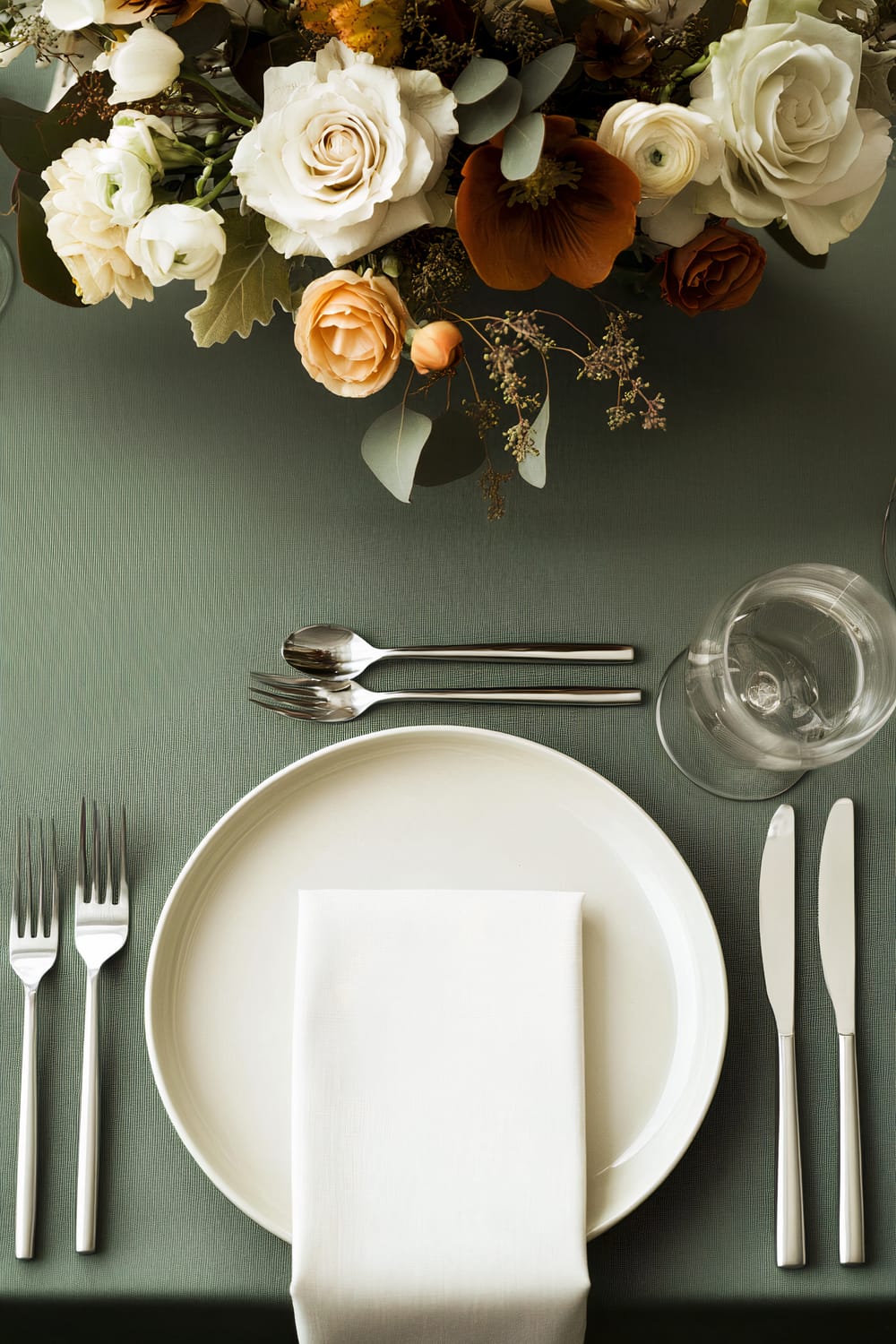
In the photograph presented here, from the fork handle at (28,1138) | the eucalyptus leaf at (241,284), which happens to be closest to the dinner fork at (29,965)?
the fork handle at (28,1138)

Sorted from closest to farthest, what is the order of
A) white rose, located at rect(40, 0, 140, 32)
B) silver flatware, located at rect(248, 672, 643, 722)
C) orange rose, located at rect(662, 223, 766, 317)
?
white rose, located at rect(40, 0, 140, 32) < orange rose, located at rect(662, 223, 766, 317) < silver flatware, located at rect(248, 672, 643, 722)

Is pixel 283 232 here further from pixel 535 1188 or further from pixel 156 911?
pixel 535 1188

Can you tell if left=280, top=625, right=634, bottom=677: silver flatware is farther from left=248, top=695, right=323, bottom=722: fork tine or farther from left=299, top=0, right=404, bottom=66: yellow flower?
left=299, top=0, right=404, bottom=66: yellow flower

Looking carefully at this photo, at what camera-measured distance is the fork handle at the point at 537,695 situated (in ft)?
2.48

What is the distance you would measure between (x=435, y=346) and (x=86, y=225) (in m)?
0.23

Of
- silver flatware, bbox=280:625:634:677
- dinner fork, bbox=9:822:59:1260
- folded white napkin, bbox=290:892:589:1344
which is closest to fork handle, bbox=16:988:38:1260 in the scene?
dinner fork, bbox=9:822:59:1260

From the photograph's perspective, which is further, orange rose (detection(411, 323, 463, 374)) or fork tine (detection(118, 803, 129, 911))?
fork tine (detection(118, 803, 129, 911))

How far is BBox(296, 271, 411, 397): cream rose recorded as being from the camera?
600 millimetres

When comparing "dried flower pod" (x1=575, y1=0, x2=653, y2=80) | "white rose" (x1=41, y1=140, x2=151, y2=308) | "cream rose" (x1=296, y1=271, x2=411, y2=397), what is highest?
"dried flower pod" (x1=575, y1=0, x2=653, y2=80)

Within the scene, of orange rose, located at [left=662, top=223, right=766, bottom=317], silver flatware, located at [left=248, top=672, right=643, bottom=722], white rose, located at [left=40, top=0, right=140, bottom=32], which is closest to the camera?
white rose, located at [left=40, top=0, right=140, bottom=32]

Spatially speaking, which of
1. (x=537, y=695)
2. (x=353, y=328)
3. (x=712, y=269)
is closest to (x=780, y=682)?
(x=537, y=695)

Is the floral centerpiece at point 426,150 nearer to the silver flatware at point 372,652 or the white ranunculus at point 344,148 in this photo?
the white ranunculus at point 344,148

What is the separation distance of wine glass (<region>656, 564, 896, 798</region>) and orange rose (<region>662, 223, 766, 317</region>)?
20 centimetres

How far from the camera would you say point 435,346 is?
593 millimetres
